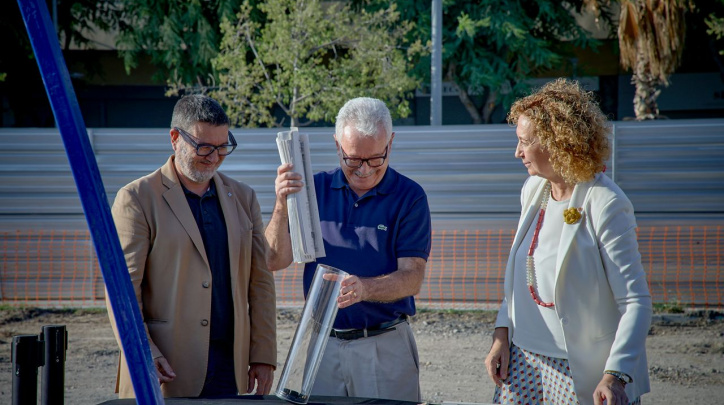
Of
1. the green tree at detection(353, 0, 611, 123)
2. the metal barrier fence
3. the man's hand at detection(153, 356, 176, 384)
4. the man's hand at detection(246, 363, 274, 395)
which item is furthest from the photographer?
the green tree at detection(353, 0, 611, 123)

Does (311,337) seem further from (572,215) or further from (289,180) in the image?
(572,215)

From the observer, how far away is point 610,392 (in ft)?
7.57

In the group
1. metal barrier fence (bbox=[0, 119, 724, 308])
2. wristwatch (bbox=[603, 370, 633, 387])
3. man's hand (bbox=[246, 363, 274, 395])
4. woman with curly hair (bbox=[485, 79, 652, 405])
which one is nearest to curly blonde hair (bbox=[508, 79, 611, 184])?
woman with curly hair (bbox=[485, 79, 652, 405])

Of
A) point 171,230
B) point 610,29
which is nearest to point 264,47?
point 610,29

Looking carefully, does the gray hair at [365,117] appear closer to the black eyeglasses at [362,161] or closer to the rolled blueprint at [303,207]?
the black eyeglasses at [362,161]

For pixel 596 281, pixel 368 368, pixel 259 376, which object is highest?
pixel 596 281

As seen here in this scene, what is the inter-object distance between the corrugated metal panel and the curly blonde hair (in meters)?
7.04

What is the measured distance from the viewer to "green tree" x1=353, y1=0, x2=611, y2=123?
18.3m

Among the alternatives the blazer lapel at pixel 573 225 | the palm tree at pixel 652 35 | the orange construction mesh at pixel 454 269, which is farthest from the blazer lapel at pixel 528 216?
the palm tree at pixel 652 35

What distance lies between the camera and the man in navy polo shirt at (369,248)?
2.76m

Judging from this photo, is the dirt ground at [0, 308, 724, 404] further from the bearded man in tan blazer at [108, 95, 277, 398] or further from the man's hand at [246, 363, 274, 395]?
the bearded man in tan blazer at [108, 95, 277, 398]

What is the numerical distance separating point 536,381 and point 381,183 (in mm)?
929

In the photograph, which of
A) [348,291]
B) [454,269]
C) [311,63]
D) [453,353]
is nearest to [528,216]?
[348,291]

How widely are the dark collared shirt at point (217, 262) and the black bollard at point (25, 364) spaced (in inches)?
39.4
